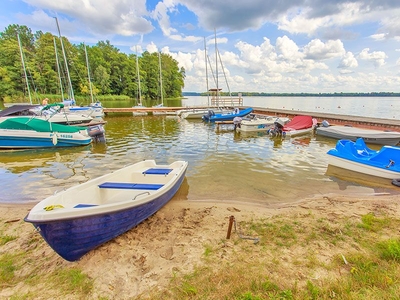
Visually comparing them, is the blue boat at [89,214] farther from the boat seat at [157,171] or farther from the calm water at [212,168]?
the calm water at [212,168]

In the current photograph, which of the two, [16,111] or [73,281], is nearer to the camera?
[73,281]

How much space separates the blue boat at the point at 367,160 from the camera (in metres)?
7.54

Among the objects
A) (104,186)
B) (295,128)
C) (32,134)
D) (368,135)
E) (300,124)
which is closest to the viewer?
(104,186)

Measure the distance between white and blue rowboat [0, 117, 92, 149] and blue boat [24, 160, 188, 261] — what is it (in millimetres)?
9292

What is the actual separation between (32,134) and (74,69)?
59729mm

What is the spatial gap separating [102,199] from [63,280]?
7.23 feet

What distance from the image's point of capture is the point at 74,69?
59844mm

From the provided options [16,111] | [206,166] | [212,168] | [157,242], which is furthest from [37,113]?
[157,242]

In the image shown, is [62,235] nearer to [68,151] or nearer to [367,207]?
[367,207]

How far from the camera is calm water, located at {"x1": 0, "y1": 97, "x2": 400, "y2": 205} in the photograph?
692cm

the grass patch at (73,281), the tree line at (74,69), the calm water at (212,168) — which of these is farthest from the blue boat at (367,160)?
the tree line at (74,69)

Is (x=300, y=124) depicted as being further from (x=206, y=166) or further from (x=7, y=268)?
(x=7, y=268)

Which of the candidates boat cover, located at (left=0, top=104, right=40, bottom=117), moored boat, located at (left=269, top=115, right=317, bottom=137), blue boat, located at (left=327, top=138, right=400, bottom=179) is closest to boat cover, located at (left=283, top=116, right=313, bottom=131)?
moored boat, located at (left=269, top=115, right=317, bottom=137)

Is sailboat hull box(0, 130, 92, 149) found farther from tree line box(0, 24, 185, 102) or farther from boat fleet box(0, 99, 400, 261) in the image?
tree line box(0, 24, 185, 102)
